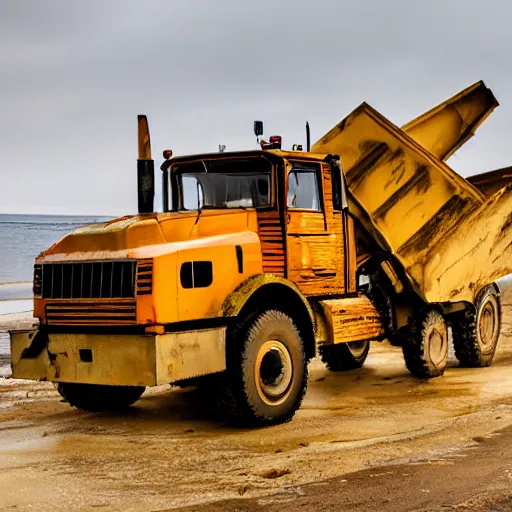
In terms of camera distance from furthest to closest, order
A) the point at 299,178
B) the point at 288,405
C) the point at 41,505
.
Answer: the point at 299,178 < the point at 288,405 < the point at 41,505

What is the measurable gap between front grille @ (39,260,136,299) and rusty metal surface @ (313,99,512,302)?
3348 millimetres

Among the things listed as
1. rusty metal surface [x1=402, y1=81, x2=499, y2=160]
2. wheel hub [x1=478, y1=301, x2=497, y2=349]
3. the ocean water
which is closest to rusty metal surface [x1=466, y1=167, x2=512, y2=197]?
rusty metal surface [x1=402, y1=81, x2=499, y2=160]

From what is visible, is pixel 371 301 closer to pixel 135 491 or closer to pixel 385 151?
pixel 385 151

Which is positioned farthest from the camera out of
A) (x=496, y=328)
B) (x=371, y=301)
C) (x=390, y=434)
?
(x=496, y=328)

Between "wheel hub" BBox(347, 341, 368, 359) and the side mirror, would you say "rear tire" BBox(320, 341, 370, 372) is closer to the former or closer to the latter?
"wheel hub" BBox(347, 341, 368, 359)

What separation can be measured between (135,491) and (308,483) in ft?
3.75

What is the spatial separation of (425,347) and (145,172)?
4.32 m

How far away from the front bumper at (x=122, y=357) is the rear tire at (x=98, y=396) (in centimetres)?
75

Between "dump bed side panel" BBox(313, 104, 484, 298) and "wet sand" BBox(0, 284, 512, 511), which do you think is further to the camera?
"dump bed side panel" BBox(313, 104, 484, 298)

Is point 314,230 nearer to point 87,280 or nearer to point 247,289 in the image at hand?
point 247,289

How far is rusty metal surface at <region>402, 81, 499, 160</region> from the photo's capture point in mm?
11422

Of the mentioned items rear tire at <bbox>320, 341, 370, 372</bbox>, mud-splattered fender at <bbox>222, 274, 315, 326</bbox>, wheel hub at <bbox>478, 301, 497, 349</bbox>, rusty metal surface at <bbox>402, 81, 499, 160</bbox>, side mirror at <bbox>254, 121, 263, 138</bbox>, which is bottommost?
rear tire at <bbox>320, 341, 370, 372</bbox>

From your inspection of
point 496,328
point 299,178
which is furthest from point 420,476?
point 496,328

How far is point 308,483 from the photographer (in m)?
6.07
